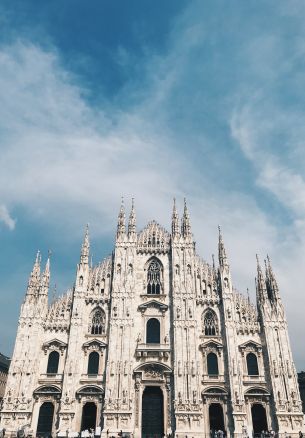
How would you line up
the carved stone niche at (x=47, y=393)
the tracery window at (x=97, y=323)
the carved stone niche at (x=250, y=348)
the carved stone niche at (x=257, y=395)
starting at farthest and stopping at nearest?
the tracery window at (x=97, y=323), the carved stone niche at (x=250, y=348), the carved stone niche at (x=47, y=393), the carved stone niche at (x=257, y=395)

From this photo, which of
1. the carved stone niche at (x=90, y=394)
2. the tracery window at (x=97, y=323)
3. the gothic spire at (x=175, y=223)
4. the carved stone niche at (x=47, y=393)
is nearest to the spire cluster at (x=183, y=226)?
the gothic spire at (x=175, y=223)

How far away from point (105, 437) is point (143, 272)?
608 inches

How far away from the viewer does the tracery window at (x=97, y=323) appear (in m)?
37.9

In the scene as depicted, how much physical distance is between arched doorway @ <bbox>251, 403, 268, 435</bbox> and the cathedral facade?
0.27 feet

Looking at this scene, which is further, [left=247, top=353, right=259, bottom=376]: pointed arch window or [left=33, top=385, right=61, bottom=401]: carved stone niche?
[left=247, top=353, right=259, bottom=376]: pointed arch window

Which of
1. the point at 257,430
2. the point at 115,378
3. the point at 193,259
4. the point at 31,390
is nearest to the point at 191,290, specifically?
the point at 193,259

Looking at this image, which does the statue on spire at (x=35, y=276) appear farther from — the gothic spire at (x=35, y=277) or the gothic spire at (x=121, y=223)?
the gothic spire at (x=121, y=223)

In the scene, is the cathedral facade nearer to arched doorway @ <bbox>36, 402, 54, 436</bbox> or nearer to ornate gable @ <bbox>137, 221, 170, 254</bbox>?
arched doorway @ <bbox>36, 402, 54, 436</bbox>

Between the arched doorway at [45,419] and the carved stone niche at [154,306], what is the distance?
11.8 metres

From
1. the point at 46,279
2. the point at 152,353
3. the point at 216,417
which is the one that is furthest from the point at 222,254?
the point at 46,279

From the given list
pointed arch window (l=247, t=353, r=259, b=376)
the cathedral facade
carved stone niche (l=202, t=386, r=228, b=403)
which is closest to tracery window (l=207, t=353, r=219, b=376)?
the cathedral facade

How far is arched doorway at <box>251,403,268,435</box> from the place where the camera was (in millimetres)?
33594

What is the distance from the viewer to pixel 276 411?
33250mm

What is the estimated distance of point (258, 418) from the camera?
3394cm
